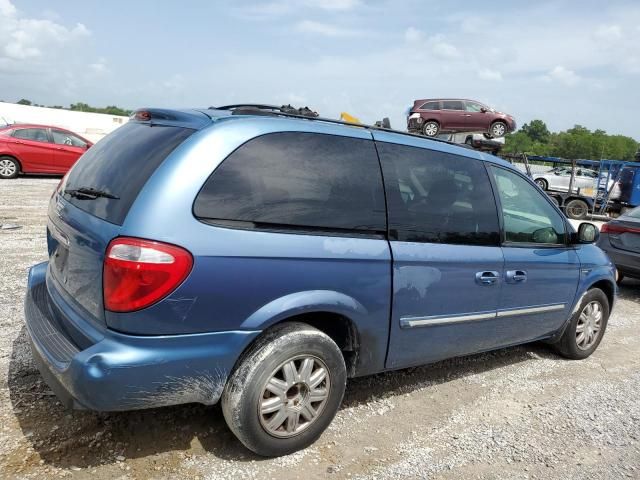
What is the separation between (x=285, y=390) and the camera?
2660 millimetres

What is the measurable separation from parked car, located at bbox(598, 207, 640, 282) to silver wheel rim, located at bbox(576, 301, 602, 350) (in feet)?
8.64

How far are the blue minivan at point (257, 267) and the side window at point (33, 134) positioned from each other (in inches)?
490

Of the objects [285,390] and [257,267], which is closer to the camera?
[257,267]

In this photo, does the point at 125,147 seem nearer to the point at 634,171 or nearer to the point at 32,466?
the point at 32,466

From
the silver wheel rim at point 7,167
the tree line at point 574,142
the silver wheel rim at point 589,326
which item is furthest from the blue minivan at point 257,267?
the tree line at point 574,142

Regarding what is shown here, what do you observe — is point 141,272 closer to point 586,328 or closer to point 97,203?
point 97,203

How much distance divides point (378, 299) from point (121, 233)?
140 centimetres

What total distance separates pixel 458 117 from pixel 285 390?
1614 cm

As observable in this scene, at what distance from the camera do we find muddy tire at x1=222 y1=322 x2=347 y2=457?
8.36ft

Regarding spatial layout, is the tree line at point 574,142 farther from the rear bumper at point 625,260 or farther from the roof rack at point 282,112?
the roof rack at point 282,112

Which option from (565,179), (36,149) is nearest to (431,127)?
(565,179)

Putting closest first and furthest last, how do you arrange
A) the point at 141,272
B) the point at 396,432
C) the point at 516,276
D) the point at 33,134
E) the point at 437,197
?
the point at 141,272 → the point at 396,432 → the point at 437,197 → the point at 516,276 → the point at 33,134

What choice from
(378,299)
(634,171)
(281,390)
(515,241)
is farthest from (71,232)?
(634,171)

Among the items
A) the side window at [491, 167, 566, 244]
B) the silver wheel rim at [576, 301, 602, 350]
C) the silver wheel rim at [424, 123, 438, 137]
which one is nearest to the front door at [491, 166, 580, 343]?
the side window at [491, 167, 566, 244]
